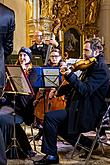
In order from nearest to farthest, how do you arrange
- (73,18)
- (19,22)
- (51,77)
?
1. (51,77)
2. (19,22)
3. (73,18)

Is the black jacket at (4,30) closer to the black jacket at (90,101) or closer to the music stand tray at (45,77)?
the black jacket at (90,101)

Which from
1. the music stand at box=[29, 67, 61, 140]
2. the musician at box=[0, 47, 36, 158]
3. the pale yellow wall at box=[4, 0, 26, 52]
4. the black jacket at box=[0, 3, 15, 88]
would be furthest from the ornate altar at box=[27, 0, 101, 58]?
the black jacket at box=[0, 3, 15, 88]

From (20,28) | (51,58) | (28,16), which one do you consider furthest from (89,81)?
(28,16)

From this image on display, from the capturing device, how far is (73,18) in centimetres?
1385

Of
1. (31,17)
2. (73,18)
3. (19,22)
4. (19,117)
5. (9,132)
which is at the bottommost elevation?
(9,132)

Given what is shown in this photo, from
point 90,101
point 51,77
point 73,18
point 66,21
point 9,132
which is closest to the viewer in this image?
point 90,101

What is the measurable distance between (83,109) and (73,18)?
30.3 feet

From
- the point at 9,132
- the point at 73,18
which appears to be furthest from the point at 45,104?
the point at 73,18

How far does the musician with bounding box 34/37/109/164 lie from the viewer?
15.9ft

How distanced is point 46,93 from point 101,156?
1251 millimetres

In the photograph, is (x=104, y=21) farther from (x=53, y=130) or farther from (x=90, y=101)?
(x=53, y=130)

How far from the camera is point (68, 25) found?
13664 mm

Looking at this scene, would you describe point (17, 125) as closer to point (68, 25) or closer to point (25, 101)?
point (25, 101)

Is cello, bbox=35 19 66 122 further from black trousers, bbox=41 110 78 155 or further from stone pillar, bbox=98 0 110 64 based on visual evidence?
stone pillar, bbox=98 0 110 64
